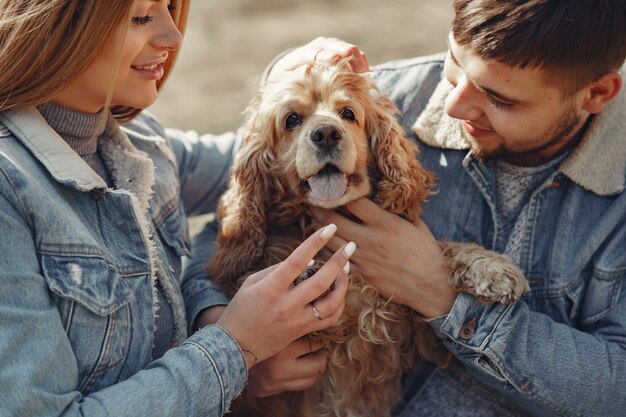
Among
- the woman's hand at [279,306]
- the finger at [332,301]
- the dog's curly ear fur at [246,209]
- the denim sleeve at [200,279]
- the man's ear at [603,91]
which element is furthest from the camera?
the dog's curly ear fur at [246,209]

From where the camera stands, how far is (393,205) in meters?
2.65

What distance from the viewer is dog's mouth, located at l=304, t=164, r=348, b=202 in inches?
99.8

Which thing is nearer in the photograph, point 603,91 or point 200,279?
point 603,91

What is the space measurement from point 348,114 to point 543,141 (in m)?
0.72

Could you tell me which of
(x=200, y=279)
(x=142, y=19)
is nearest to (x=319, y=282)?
(x=200, y=279)

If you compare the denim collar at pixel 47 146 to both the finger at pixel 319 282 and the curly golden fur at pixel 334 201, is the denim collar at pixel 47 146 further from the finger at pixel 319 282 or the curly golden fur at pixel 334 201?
the curly golden fur at pixel 334 201

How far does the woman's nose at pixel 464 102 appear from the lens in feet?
8.29

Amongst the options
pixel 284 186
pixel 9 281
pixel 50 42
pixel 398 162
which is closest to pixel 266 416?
pixel 284 186

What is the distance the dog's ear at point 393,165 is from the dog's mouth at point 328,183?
0.66 ft

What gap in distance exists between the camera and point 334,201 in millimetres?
2539

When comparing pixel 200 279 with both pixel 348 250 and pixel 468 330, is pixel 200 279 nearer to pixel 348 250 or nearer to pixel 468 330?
pixel 348 250

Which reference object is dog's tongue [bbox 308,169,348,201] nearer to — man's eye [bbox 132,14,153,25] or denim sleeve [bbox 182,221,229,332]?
denim sleeve [bbox 182,221,229,332]

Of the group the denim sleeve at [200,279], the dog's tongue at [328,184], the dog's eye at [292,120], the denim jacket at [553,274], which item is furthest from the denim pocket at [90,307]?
the denim jacket at [553,274]

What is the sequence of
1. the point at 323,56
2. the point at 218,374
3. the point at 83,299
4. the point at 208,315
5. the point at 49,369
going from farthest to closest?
the point at 323,56 < the point at 208,315 < the point at 218,374 < the point at 83,299 < the point at 49,369
